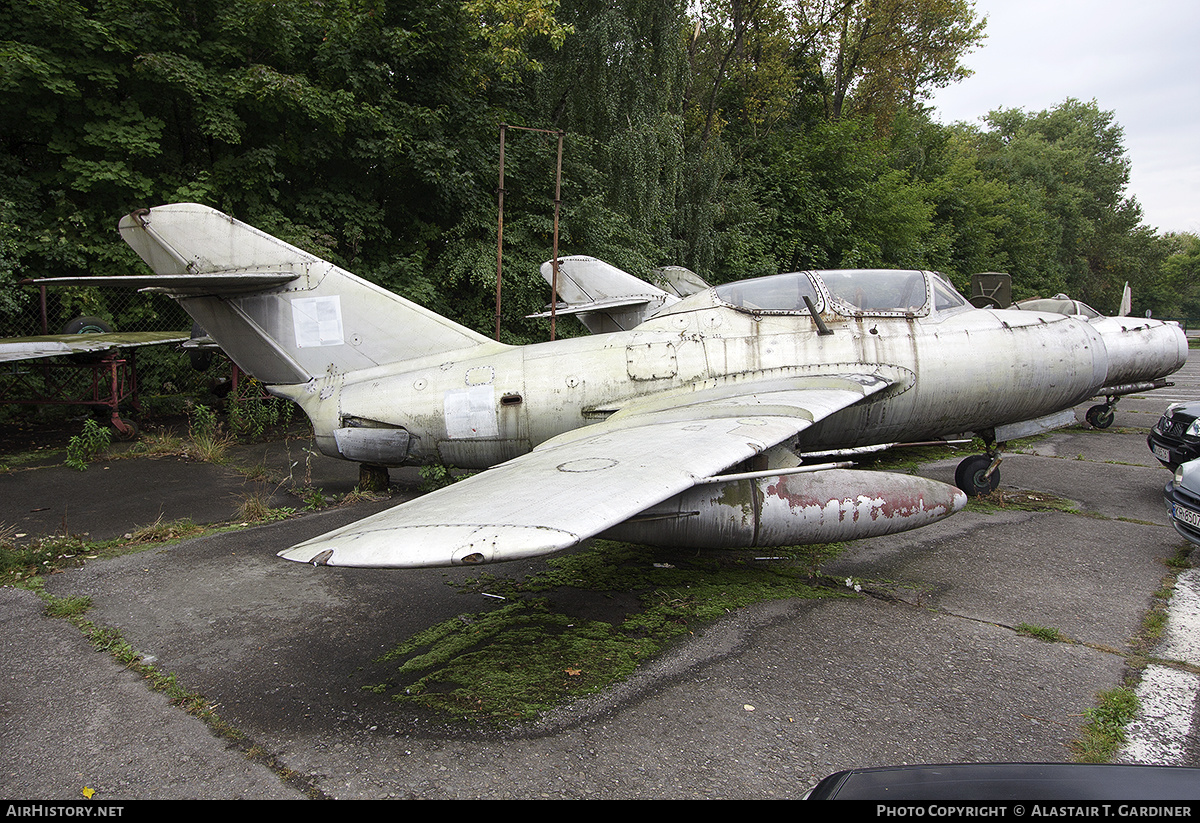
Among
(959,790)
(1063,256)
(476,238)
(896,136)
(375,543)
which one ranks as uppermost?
(896,136)

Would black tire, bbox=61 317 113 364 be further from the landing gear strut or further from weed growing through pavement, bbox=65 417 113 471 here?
the landing gear strut

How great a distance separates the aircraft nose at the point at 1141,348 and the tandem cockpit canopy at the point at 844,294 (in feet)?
16.5

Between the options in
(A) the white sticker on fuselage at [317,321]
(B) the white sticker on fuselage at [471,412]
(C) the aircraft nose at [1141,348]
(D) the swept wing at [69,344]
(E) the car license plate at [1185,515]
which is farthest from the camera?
(C) the aircraft nose at [1141,348]

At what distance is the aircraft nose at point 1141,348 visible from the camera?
923 cm

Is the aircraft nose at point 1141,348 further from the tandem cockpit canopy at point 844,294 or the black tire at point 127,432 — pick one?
the black tire at point 127,432

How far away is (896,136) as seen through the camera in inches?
1144

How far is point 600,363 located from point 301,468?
5369 mm

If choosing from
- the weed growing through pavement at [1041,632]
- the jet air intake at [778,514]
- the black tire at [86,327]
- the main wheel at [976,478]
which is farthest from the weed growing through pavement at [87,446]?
the main wheel at [976,478]

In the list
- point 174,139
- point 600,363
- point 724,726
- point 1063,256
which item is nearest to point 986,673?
point 724,726

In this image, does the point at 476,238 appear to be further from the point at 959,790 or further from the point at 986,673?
the point at 959,790

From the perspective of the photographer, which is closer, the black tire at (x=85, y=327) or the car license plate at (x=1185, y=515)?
the car license plate at (x=1185, y=515)

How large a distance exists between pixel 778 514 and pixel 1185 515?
3490mm

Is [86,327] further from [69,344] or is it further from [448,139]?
[448,139]

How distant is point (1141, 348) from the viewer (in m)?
9.48
